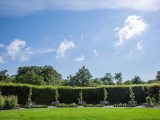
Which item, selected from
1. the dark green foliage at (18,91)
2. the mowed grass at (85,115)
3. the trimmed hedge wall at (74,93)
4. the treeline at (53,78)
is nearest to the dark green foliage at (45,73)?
the treeline at (53,78)

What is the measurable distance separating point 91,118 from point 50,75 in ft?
267

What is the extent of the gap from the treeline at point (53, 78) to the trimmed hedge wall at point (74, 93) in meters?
21.2

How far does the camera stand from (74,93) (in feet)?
151

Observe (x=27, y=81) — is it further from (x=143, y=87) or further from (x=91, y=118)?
(x=91, y=118)

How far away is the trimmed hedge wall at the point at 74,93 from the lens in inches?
1688

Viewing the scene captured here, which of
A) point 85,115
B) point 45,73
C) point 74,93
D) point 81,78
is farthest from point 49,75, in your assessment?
point 85,115

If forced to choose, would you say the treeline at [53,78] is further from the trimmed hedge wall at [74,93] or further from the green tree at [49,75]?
the trimmed hedge wall at [74,93]

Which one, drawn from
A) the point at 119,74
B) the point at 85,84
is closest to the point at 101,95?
the point at 85,84

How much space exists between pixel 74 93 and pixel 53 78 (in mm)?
54481

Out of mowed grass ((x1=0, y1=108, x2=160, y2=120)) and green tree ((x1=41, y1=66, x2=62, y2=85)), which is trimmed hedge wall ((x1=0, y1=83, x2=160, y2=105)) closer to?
mowed grass ((x1=0, y1=108, x2=160, y2=120))

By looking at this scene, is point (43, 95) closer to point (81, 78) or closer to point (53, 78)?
point (81, 78)

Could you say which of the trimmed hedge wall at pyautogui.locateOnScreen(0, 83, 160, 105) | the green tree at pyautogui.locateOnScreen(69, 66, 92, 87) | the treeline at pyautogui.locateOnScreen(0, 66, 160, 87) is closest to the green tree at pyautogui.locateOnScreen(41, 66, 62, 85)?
the treeline at pyautogui.locateOnScreen(0, 66, 160, 87)

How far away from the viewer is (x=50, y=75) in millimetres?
99500

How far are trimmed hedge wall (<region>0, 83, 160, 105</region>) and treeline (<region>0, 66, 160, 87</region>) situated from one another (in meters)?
21.2
